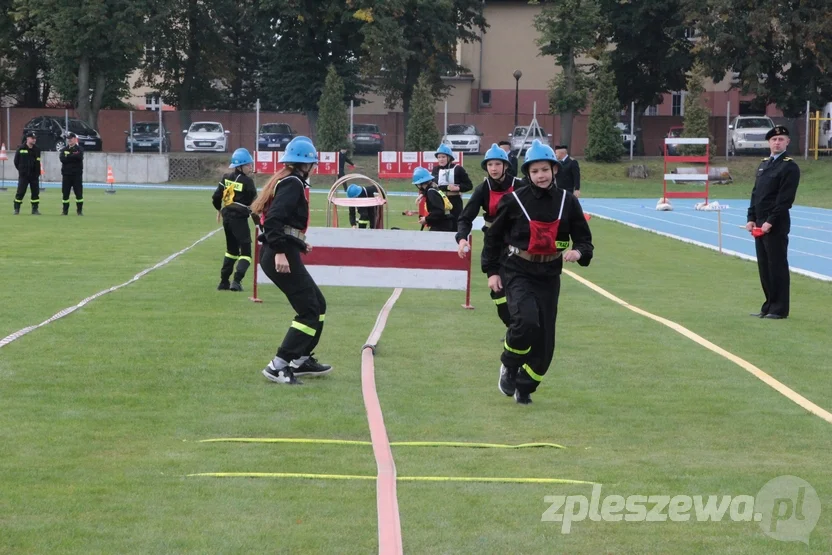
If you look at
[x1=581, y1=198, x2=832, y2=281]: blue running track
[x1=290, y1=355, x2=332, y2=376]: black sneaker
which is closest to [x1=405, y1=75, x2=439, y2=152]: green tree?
[x1=581, y1=198, x2=832, y2=281]: blue running track

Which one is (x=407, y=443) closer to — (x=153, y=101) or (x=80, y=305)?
(x=80, y=305)

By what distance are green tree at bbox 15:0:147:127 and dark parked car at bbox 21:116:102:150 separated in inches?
123

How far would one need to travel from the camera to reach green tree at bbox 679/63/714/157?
55500mm

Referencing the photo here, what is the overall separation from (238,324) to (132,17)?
164 feet

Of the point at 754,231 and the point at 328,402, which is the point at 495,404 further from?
the point at 754,231

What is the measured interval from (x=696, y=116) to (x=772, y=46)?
482 centimetres

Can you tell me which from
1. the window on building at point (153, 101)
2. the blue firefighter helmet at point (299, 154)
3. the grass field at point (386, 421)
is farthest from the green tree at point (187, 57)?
the blue firefighter helmet at point (299, 154)

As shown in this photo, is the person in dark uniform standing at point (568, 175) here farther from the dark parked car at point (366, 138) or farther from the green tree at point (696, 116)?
the dark parked car at point (366, 138)

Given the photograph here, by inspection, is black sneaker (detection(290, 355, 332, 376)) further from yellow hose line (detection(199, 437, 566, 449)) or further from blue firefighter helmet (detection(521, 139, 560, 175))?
blue firefighter helmet (detection(521, 139, 560, 175))

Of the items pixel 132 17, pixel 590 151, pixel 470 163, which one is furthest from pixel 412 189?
pixel 132 17

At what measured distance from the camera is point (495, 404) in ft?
28.8

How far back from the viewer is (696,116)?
182 feet

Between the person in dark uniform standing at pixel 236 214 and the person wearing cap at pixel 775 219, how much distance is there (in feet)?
19.9

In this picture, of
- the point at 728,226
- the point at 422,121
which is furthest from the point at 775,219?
the point at 422,121
